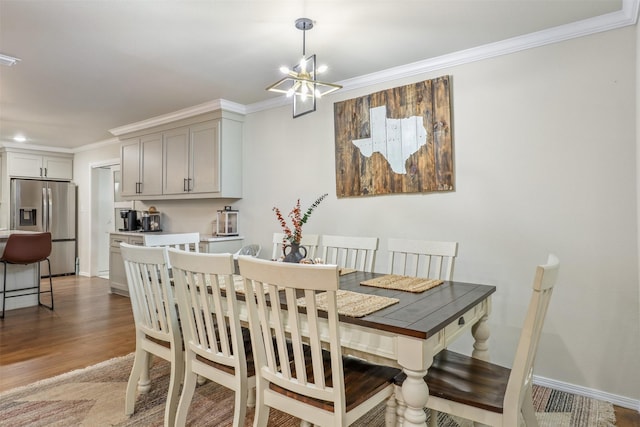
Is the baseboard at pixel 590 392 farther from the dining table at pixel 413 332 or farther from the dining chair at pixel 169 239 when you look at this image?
the dining chair at pixel 169 239

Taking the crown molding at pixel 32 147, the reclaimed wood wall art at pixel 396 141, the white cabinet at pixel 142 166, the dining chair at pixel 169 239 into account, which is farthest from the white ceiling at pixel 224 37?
the crown molding at pixel 32 147

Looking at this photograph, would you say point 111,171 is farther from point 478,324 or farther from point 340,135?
point 478,324

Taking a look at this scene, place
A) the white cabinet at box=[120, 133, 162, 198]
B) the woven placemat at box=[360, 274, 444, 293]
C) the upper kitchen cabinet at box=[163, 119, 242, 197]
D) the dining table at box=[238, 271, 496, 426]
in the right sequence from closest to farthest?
the dining table at box=[238, 271, 496, 426]
the woven placemat at box=[360, 274, 444, 293]
the upper kitchen cabinet at box=[163, 119, 242, 197]
the white cabinet at box=[120, 133, 162, 198]

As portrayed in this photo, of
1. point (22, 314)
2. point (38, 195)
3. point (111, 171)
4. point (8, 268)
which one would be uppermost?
point (111, 171)

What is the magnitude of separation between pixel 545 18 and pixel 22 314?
5595mm

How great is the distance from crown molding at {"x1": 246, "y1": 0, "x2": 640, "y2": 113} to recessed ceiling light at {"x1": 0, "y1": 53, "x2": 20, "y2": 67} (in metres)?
2.56

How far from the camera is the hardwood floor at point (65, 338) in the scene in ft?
9.01

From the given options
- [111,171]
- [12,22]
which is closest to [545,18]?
[12,22]

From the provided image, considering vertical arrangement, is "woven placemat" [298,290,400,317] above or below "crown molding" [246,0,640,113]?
below

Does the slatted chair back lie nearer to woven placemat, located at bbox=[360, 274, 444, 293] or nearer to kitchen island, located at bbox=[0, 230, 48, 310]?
woven placemat, located at bbox=[360, 274, 444, 293]

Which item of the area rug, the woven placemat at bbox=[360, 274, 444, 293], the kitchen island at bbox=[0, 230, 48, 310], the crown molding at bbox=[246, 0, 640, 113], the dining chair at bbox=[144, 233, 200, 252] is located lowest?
the area rug

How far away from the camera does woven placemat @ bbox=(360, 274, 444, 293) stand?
→ 197 cm

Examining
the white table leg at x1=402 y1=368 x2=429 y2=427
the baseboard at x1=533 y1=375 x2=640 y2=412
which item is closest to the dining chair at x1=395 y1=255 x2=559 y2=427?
the white table leg at x1=402 y1=368 x2=429 y2=427

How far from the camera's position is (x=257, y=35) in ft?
8.19
